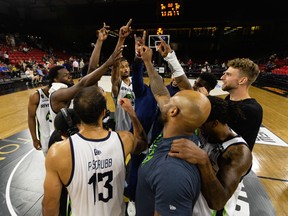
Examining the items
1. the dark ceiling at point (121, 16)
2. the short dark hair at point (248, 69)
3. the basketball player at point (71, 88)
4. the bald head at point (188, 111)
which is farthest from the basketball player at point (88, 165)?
the dark ceiling at point (121, 16)

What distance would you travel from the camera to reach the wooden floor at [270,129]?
322 cm

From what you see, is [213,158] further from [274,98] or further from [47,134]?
[274,98]

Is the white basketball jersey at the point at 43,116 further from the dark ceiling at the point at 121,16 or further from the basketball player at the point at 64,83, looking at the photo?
the dark ceiling at the point at 121,16

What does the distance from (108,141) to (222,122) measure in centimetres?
81

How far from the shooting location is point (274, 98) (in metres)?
9.68

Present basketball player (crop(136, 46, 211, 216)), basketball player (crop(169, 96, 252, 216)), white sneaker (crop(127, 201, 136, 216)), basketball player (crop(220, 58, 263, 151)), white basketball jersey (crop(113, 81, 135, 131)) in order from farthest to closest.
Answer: white basketball jersey (crop(113, 81, 135, 131)) → white sneaker (crop(127, 201, 136, 216)) → basketball player (crop(220, 58, 263, 151)) → basketball player (crop(169, 96, 252, 216)) → basketball player (crop(136, 46, 211, 216))

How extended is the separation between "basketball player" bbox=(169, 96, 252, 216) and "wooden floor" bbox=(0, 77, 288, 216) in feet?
6.77

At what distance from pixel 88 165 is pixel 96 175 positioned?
0.10 m

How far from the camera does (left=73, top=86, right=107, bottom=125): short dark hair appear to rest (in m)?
1.35

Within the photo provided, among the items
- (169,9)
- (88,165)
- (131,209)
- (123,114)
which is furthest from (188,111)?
(169,9)

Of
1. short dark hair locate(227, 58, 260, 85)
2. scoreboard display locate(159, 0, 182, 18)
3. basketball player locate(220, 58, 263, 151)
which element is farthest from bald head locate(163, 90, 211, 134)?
scoreboard display locate(159, 0, 182, 18)

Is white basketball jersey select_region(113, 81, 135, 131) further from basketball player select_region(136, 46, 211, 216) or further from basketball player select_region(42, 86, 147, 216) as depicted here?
basketball player select_region(136, 46, 211, 216)

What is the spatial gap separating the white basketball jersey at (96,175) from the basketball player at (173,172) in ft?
0.92

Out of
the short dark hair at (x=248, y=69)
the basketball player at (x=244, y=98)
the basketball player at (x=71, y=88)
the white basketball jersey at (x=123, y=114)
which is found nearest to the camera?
the basketball player at (x=244, y=98)
